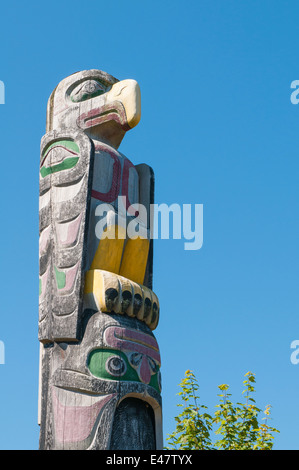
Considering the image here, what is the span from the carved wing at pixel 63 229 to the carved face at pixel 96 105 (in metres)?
0.57

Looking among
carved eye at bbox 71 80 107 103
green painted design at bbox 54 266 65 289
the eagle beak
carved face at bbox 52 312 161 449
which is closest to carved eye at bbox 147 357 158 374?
carved face at bbox 52 312 161 449

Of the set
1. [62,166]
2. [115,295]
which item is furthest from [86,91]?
[115,295]

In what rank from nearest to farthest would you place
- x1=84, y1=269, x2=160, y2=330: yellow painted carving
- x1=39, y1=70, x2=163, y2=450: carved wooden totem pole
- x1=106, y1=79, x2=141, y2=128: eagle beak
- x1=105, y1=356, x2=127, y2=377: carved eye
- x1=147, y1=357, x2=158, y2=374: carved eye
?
x1=39, y1=70, x2=163, y2=450: carved wooden totem pole
x1=105, y1=356, x2=127, y2=377: carved eye
x1=84, y1=269, x2=160, y2=330: yellow painted carving
x1=147, y1=357, x2=158, y2=374: carved eye
x1=106, y1=79, x2=141, y2=128: eagle beak

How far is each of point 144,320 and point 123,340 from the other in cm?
64

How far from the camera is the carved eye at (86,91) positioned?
9.76m

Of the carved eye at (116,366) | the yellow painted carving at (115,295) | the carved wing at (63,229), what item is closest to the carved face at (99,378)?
the carved eye at (116,366)

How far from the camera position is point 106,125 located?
9523 mm

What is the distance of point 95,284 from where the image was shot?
8.18 meters

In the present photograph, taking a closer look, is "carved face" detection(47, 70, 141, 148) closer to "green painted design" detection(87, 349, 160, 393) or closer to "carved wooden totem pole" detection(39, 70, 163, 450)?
"carved wooden totem pole" detection(39, 70, 163, 450)

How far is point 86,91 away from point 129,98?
2.42 ft

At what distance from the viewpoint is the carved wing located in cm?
811

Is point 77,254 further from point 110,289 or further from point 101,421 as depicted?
point 101,421

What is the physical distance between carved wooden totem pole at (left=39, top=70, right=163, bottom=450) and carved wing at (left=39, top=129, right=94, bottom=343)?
1 centimetres

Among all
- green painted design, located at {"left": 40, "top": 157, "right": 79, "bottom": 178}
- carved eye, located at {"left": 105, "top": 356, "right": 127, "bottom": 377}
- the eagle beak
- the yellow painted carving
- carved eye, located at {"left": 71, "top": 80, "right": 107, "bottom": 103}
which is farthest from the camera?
carved eye, located at {"left": 71, "top": 80, "right": 107, "bottom": 103}
